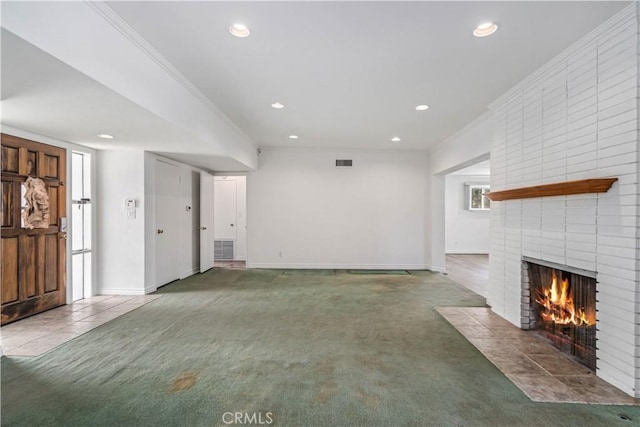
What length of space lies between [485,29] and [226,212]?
24.4 ft

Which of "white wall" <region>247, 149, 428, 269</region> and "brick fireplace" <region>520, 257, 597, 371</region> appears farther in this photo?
"white wall" <region>247, 149, 428, 269</region>

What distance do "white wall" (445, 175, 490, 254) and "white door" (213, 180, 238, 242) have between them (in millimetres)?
6808

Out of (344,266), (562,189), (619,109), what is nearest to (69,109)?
(562,189)

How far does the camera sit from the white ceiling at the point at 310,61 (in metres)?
2.24

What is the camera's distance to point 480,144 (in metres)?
4.82

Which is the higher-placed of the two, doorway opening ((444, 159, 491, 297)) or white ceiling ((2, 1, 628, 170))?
white ceiling ((2, 1, 628, 170))

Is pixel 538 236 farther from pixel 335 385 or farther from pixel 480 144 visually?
pixel 335 385

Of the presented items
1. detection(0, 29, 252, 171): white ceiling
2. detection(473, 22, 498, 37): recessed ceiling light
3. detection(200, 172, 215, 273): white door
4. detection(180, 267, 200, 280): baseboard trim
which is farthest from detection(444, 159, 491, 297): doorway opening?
detection(0, 29, 252, 171): white ceiling

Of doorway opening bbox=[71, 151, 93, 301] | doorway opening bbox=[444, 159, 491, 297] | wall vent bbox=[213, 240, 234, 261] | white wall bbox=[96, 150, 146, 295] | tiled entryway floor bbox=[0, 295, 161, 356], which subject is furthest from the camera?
doorway opening bbox=[444, 159, 491, 297]

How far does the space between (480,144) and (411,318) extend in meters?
2.90

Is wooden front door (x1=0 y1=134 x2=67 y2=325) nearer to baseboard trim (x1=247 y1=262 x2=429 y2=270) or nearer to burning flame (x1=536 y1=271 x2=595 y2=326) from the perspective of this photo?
baseboard trim (x1=247 y1=262 x2=429 y2=270)

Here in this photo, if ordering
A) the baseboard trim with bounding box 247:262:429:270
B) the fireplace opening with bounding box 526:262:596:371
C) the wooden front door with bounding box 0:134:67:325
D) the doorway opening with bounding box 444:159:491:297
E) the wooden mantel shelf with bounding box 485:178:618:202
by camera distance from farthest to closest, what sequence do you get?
the doorway opening with bounding box 444:159:491:297 → the baseboard trim with bounding box 247:262:429:270 → the wooden front door with bounding box 0:134:67:325 → the fireplace opening with bounding box 526:262:596:371 → the wooden mantel shelf with bounding box 485:178:618:202

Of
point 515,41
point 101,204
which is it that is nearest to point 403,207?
point 515,41

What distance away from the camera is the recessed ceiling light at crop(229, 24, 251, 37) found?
2457 millimetres
